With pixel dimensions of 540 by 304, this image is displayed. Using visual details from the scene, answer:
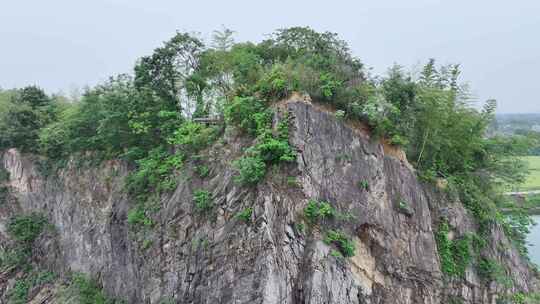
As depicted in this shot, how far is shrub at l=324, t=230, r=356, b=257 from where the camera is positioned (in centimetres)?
841

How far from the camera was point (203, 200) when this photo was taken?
959 cm

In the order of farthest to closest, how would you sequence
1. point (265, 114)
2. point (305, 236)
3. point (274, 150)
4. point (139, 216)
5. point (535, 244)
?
point (535, 244)
point (139, 216)
point (265, 114)
point (274, 150)
point (305, 236)

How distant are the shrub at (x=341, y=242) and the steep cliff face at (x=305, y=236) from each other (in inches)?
6.2

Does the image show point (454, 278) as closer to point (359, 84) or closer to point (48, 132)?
point (359, 84)

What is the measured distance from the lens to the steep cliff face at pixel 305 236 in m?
8.22

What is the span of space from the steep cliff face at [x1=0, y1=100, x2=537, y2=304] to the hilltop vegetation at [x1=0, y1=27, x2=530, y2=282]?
49cm

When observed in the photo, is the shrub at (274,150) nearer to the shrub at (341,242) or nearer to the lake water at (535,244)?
the shrub at (341,242)

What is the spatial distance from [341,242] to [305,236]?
96 centimetres

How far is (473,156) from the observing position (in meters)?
12.8

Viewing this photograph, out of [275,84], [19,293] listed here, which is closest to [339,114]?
[275,84]

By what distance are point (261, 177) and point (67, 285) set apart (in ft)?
37.2

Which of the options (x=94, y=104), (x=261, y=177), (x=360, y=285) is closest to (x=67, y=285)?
(x=94, y=104)

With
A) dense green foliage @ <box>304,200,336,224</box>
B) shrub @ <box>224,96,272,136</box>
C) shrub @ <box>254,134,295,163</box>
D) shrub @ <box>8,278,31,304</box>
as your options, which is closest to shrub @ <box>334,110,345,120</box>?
shrub @ <box>254,134,295,163</box>

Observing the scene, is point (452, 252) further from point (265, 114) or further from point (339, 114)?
point (265, 114)
